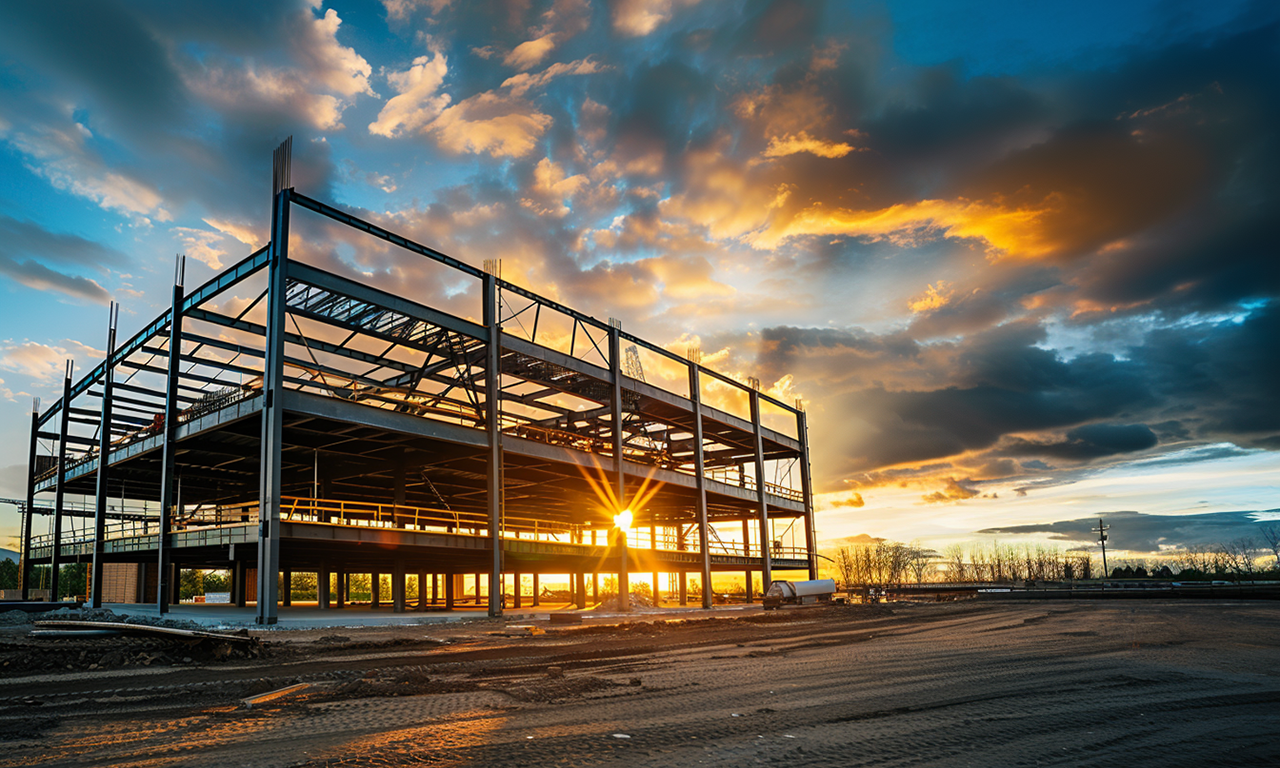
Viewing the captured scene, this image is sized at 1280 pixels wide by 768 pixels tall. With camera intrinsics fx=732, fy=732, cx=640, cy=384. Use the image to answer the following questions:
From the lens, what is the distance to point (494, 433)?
35.2m

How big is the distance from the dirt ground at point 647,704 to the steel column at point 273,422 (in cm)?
1102

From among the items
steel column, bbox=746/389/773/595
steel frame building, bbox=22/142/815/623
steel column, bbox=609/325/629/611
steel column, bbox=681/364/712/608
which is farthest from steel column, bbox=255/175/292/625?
steel column, bbox=746/389/773/595

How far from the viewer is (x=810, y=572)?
220 ft

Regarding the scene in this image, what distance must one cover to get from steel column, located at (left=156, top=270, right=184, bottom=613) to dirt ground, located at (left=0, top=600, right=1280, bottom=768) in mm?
19537

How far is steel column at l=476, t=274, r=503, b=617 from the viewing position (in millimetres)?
34116

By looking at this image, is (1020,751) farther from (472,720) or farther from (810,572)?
(810,572)

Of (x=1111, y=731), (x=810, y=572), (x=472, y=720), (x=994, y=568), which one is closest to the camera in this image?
(x=1111, y=731)

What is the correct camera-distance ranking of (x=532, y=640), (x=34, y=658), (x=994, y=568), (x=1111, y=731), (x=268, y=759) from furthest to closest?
1. (x=994, y=568)
2. (x=532, y=640)
3. (x=34, y=658)
4. (x=1111, y=731)
5. (x=268, y=759)

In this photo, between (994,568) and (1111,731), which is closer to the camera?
(1111,731)

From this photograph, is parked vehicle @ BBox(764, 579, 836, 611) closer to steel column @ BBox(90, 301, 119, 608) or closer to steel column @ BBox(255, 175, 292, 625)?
steel column @ BBox(255, 175, 292, 625)

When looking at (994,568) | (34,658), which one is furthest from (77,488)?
(994,568)

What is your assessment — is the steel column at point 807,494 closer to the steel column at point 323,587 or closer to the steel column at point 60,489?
the steel column at point 323,587

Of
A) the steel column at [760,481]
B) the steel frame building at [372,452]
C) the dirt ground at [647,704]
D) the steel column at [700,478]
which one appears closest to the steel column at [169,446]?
the steel frame building at [372,452]

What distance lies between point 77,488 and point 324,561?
25.2 meters
